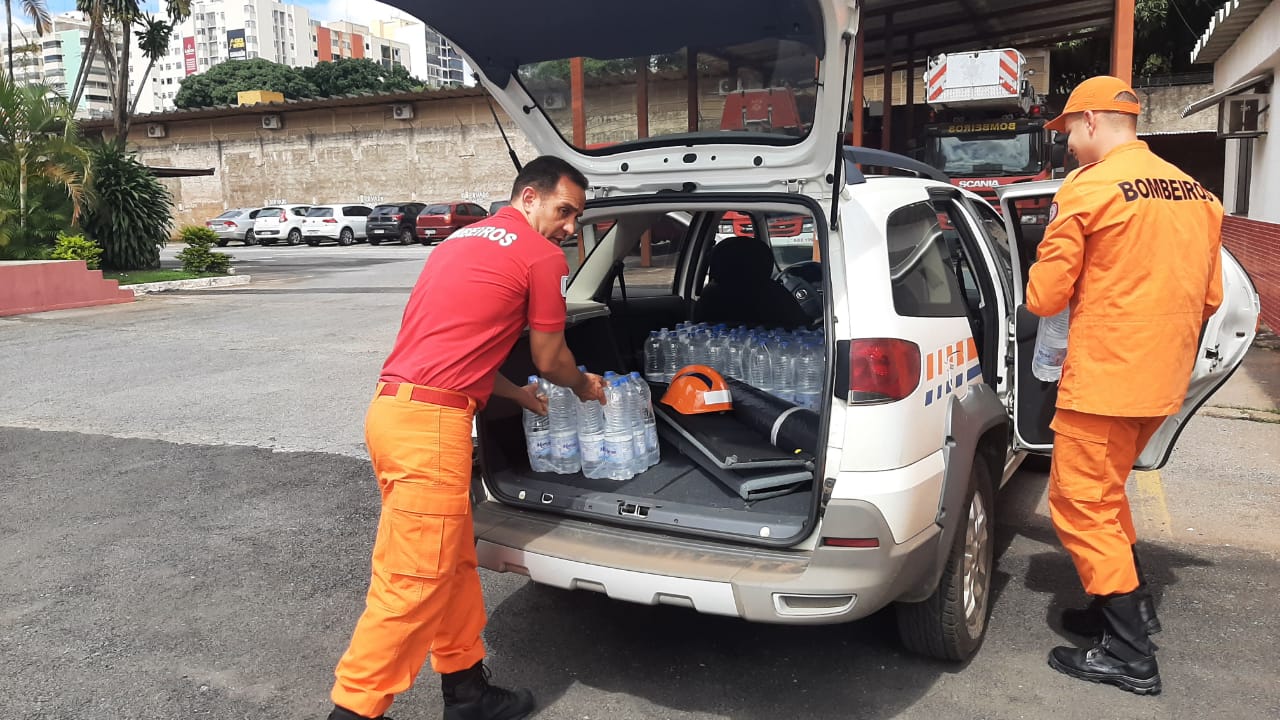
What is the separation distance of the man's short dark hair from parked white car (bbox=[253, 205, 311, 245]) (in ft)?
108

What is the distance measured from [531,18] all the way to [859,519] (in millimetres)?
2107

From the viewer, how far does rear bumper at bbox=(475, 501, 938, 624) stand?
2977mm

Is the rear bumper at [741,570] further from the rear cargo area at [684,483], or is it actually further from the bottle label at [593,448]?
the bottle label at [593,448]

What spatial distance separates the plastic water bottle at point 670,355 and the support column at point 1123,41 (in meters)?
8.21

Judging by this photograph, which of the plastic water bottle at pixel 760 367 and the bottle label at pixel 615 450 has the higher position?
the plastic water bottle at pixel 760 367

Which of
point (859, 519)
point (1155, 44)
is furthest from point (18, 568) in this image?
point (1155, 44)

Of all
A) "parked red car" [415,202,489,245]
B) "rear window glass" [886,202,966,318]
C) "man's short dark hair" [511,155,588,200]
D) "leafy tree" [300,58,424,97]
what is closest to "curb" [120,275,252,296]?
"parked red car" [415,202,489,245]

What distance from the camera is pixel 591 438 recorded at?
389 cm

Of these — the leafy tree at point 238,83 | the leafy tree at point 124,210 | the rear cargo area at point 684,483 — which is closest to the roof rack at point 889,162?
the rear cargo area at point 684,483

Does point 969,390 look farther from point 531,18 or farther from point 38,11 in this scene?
point 38,11

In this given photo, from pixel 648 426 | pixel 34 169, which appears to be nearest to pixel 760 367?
pixel 648 426

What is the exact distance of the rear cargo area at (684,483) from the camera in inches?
132

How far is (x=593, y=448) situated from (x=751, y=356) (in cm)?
127

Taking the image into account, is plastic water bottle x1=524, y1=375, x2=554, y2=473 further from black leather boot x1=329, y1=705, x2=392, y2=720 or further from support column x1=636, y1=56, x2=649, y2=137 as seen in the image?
black leather boot x1=329, y1=705, x2=392, y2=720
